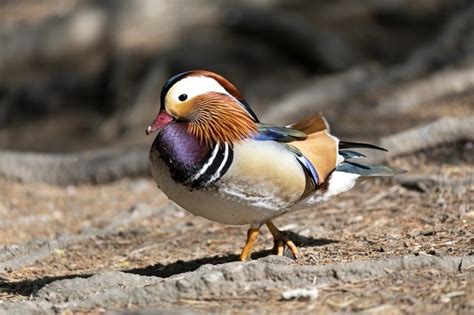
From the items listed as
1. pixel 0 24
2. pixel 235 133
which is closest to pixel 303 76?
pixel 0 24

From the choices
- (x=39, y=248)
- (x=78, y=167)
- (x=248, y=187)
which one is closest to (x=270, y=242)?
(x=248, y=187)

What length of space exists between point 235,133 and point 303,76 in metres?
7.23

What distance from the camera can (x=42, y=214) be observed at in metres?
6.78

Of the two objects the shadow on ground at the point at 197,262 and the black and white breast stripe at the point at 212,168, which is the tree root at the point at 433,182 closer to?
the shadow on ground at the point at 197,262

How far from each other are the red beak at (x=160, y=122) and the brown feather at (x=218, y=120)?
0.30 feet

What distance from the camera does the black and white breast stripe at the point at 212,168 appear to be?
13.2 feet

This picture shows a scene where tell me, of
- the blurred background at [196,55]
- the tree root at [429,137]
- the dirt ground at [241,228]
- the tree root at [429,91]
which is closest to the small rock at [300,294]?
the dirt ground at [241,228]

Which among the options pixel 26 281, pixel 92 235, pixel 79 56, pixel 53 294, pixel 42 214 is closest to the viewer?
pixel 53 294

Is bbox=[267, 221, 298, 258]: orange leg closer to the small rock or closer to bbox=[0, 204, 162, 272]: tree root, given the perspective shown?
the small rock

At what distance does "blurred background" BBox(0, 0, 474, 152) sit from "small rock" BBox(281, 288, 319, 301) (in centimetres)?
517

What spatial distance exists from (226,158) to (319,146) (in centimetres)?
55

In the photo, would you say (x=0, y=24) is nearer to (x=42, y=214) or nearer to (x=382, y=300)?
(x=42, y=214)

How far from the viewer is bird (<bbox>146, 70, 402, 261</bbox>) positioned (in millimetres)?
4043

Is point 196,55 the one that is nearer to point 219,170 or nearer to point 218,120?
point 218,120
